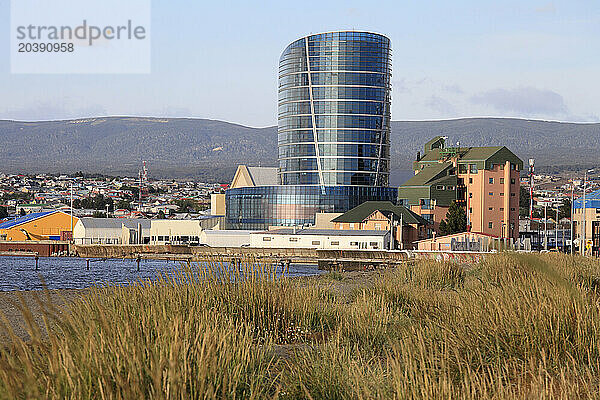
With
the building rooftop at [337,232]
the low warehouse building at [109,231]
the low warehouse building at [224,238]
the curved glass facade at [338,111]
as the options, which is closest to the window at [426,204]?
the building rooftop at [337,232]

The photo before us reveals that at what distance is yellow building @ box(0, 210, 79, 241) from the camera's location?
9956cm

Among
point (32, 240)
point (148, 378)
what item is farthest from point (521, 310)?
point (32, 240)

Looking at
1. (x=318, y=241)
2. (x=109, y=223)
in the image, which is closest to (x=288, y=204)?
(x=109, y=223)

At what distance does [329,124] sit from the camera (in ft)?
422

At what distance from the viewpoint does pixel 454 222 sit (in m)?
87.7

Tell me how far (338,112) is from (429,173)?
34.3 m

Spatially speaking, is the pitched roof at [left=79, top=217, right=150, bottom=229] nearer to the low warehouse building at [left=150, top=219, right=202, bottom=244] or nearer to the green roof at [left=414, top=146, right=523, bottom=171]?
the low warehouse building at [left=150, top=219, right=202, bottom=244]

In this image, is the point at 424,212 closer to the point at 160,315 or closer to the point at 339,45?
the point at 339,45

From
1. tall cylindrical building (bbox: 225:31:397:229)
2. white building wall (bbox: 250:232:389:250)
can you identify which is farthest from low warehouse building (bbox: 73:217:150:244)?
tall cylindrical building (bbox: 225:31:397:229)

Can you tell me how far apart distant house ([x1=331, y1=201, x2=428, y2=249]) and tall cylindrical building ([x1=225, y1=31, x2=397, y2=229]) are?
99.0 ft

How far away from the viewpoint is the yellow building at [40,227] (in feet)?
327

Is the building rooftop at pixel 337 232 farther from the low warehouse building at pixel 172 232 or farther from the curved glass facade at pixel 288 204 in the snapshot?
the curved glass facade at pixel 288 204

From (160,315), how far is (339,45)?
127 m

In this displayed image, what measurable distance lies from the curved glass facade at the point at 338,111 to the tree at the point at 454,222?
39101 millimetres
